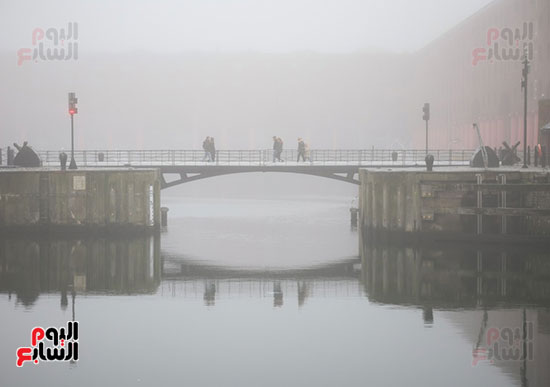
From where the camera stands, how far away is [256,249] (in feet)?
155

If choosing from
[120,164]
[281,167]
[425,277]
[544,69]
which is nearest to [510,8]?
[544,69]

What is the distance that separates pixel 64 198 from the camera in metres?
46.5

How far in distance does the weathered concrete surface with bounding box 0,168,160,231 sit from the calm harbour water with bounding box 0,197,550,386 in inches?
60.7

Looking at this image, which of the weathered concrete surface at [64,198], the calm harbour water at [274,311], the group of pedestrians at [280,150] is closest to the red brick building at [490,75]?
the group of pedestrians at [280,150]

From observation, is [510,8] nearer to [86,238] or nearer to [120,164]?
[120,164]

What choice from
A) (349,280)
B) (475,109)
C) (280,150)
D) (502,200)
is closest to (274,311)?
(349,280)

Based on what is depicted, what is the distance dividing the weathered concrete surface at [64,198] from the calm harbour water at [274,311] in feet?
5.06

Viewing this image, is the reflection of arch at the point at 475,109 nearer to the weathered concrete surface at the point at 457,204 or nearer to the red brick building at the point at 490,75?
the red brick building at the point at 490,75

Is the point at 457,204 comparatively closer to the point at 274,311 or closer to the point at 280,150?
the point at 274,311

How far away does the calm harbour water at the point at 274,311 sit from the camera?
22.2 meters

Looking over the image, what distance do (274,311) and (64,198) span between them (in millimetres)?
19949

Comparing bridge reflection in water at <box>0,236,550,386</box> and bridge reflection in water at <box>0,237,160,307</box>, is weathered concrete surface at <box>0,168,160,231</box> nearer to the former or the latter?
bridge reflection in water at <box>0,237,160,307</box>

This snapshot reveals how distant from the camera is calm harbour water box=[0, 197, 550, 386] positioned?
2220 centimetres

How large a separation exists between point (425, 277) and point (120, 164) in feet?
99.0
